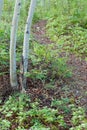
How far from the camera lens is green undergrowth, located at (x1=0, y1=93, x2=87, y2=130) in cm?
537

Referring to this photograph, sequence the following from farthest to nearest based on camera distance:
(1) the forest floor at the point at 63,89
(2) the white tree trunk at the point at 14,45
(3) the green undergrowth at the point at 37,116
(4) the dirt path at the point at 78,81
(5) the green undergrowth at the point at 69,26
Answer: (5) the green undergrowth at the point at 69,26, (4) the dirt path at the point at 78,81, (1) the forest floor at the point at 63,89, (2) the white tree trunk at the point at 14,45, (3) the green undergrowth at the point at 37,116

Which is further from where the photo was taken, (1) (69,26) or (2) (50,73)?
(1) (69,26)

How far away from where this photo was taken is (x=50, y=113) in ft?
18.4

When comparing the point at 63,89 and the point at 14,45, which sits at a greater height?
the point at 14,45

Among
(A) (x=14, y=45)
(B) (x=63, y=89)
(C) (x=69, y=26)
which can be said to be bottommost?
(B) (x=63, y=89)

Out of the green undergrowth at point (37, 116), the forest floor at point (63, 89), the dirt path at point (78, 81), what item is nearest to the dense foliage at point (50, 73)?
the green undergrowth at point (37, 116)

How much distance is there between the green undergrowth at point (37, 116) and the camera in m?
5.37

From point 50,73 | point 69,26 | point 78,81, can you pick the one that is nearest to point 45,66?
point 50,73

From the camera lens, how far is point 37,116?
5.62m

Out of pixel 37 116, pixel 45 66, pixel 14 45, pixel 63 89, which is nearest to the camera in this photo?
pixel 37 116

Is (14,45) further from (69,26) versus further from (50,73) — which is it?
(69,26)

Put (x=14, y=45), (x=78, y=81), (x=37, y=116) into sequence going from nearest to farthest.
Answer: (x=37, y=116), (x=14, y=45), (x=78, y=81)

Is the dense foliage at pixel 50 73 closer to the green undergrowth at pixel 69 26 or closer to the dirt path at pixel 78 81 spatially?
the green undergrowth at pixel 69 26

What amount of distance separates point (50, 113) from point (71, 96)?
126 centimetres
